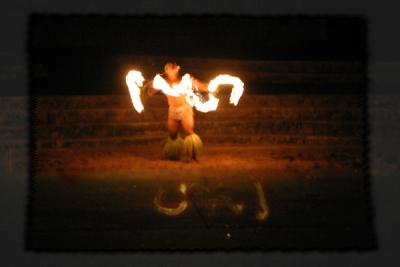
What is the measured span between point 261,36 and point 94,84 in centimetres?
311

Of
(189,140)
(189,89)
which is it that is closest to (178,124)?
(189,140)

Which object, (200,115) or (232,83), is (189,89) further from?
(200,115)

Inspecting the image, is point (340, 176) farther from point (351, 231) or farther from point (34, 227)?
point (34, 227)

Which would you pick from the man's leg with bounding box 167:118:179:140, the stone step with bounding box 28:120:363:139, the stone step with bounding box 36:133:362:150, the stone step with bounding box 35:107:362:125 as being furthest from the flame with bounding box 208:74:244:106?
the stone step with bounding box 35:107:362:125

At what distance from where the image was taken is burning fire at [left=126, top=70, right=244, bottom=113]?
9.48 m

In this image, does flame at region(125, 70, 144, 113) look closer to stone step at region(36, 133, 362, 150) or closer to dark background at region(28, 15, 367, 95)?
stone step at region(36, 133, 362, 150)

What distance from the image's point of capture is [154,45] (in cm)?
1223

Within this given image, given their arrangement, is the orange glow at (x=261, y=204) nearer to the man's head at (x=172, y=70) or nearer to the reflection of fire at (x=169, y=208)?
the reflection of fire at (x=169, y=208)

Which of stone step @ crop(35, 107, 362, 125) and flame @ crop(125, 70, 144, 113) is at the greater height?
stone step @ crop(35, 107, 362, 125)

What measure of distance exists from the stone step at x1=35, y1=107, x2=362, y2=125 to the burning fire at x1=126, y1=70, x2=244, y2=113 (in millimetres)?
2164

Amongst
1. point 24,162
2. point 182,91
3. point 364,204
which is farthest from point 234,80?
point 24,162

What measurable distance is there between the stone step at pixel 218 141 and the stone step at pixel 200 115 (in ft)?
1.79

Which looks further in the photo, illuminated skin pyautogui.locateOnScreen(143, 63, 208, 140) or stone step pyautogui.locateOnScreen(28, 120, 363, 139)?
stone step pyautogui.locateOnScreen(28, 120, 363, 139)

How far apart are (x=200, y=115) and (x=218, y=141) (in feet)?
2.91
